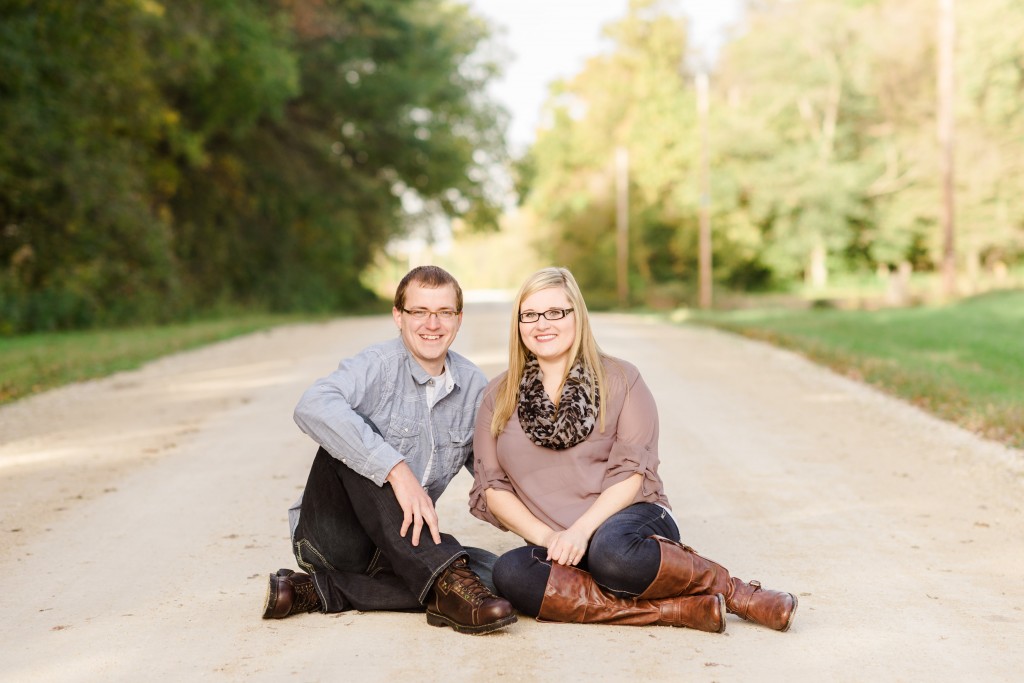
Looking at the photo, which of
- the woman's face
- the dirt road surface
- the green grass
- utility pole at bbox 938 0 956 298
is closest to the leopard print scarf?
the woman's face

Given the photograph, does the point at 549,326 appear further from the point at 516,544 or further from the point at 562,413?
the point at 516,544

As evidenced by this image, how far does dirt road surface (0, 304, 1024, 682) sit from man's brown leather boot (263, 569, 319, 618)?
0.17 feet

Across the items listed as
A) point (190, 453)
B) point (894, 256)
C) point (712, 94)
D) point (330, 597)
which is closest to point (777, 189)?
point (894, 256)

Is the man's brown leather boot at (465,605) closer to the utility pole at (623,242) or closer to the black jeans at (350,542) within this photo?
the black jeans at (350,542)

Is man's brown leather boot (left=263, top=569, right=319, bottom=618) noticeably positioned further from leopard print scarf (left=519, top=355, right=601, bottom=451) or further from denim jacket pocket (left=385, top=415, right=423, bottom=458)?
leopard print scarf (left=519, top=355, right=601, bottom=451)

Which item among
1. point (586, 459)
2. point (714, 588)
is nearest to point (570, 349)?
point (586, 459)

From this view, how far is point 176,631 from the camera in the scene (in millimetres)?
4203

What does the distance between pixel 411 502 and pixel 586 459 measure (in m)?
0.70

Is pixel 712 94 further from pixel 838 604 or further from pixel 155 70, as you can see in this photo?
pixel 838 604

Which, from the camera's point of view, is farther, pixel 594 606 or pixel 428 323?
pixel 428 323

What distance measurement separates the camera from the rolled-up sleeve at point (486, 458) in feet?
14.9

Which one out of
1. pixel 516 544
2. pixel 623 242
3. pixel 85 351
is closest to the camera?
pixel 516 544

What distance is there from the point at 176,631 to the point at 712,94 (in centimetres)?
6192

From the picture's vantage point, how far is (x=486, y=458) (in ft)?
14.9
